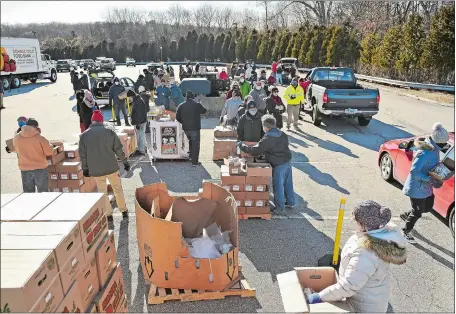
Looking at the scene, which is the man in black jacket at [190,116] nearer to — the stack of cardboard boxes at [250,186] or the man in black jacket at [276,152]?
the man in black jacket at [276,152]

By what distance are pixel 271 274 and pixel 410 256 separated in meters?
2.11

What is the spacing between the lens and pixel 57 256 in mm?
2654

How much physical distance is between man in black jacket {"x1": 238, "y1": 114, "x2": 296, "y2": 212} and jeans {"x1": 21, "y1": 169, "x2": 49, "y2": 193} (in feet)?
11.2

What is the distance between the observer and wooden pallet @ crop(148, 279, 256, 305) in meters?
4.44

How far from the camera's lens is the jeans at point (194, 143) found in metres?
9.05

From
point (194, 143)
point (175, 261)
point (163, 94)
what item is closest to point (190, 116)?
point (194, 143)

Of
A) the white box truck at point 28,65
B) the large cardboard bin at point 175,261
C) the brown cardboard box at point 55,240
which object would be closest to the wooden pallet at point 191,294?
the large cardboard bin at point 175,261

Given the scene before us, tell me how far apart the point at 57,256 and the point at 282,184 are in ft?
15.1

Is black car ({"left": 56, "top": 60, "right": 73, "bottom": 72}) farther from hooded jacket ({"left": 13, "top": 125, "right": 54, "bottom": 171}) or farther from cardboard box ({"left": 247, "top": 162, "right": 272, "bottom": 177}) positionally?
cardboard box ({"left": 247, "top": 162, "right": 272, "bottom": 177})

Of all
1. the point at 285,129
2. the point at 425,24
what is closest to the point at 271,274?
the point at 285,129

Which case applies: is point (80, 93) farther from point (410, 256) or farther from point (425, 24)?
point (425, 24)

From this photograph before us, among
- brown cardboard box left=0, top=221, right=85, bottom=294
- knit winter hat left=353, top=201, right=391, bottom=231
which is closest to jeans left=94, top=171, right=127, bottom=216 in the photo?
brown cardboard box left=0, top=221, right=85, bottom=294

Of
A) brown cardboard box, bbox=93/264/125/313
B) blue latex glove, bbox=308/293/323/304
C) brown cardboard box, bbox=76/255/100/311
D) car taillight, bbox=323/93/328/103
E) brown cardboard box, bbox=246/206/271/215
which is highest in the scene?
car taillight, bbox=323/93/328/103

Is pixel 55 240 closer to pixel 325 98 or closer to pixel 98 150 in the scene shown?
pixel 98 150
